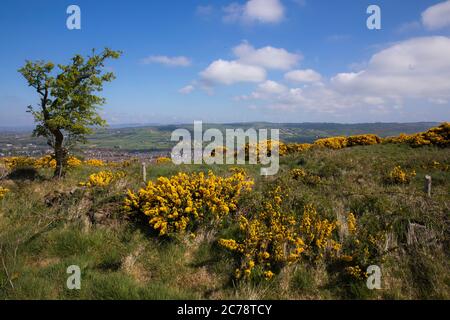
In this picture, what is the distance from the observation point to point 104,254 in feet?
19.9

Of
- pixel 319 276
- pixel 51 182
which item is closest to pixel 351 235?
pixel 319 276

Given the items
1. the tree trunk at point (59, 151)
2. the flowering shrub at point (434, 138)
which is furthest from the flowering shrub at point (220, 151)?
the flowering shrub at point (434, 138)

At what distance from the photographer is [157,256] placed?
6.04 m

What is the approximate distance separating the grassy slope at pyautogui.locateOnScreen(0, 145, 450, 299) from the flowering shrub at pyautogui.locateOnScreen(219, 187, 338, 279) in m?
0.26

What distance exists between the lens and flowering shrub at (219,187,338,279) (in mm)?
5508

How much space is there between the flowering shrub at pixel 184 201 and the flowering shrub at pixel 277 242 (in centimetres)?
97

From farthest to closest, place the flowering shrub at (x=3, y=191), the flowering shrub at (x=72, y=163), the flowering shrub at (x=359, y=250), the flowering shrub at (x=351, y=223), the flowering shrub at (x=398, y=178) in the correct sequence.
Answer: the flowering shrub at (x=72, y=163) < the flowering shrub at (x=398, y=178) < the flowering shrub at (x=3, y=191) < the flowering shrub at (x=351, y=223) < the flowering shrub at (x=359, y=250)

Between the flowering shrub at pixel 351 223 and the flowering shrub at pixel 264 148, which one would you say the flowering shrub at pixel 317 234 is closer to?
the flowering shrub at pixel 351 223

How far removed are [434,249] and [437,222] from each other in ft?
2.46

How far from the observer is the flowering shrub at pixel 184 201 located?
6.82m

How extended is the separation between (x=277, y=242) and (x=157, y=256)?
2558 millimetres
